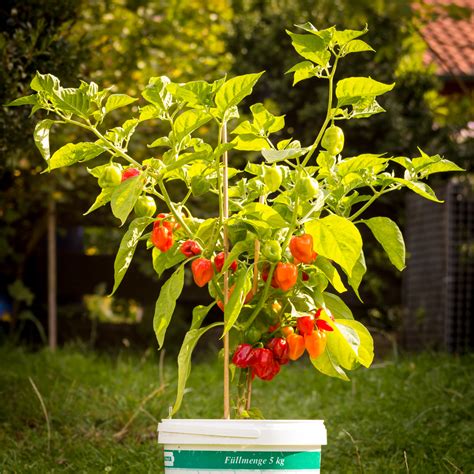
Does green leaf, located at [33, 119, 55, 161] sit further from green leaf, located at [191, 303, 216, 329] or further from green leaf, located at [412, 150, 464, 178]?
green leaf, located at [412, 150, 464, 178]

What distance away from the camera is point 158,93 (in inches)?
75.0

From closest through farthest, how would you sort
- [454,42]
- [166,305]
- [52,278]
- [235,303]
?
[235,303] → [166,305] → [52,278] → [454,42]

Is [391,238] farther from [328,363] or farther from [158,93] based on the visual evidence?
[158,93]

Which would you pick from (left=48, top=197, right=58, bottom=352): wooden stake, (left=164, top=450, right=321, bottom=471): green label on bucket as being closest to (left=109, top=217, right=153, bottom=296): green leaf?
(left=164, top=450, right=321, bottom=471): green label on bucket

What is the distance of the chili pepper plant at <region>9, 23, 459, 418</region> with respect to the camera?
184 cm

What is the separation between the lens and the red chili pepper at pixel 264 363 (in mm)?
1923

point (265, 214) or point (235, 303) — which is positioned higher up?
point (265, 214)

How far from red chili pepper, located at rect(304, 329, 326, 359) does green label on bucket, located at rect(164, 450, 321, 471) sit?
22 cm

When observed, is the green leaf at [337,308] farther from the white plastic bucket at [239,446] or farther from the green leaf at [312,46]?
the green leaf at [312,46]

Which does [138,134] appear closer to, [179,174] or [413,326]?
[413,326]

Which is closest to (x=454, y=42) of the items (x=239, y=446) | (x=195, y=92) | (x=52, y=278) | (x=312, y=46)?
(x=52, y=278)

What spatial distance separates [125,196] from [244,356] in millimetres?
441

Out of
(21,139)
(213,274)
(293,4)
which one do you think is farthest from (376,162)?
(293,4)

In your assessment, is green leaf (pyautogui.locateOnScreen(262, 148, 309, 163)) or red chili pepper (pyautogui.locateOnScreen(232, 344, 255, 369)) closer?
green leaf (pyautogui.locateOnScreen(262, 148, 309, 163))
